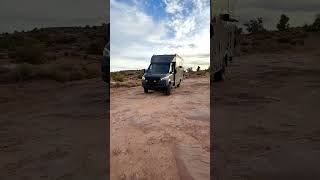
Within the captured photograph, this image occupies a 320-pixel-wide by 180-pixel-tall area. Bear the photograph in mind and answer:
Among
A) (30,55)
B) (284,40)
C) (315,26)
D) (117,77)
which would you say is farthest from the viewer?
(315,26)

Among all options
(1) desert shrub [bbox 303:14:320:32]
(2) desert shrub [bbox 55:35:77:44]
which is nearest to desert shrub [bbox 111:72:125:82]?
(2) desert shrub [bbox 55:35:77:44]

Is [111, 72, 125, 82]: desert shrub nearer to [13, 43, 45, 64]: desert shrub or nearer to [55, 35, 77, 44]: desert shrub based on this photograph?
[13, 43, 45, 64]: desert shrub

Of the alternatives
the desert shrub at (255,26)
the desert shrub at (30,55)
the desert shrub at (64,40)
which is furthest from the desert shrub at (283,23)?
the desert shrub at (30,55)

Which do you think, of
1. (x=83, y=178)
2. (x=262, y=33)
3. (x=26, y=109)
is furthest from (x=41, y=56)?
(x=262, y=33)

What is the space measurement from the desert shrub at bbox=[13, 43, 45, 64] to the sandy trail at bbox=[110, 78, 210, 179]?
15.3 m

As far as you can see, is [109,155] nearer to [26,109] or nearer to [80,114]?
[80,114]

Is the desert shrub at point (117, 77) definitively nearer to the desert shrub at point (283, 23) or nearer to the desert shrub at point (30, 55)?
the desert shrub at point (30, 55)

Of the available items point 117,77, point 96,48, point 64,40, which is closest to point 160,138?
point 117,77

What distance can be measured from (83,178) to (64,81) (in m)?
18.6

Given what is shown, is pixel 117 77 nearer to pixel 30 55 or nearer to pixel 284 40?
pixel 30 55

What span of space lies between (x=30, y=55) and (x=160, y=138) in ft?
78.6

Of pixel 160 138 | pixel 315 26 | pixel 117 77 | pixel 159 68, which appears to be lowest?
pixel 160 138

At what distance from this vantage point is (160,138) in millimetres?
12273

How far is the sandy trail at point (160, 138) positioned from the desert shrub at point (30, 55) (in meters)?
15.3
